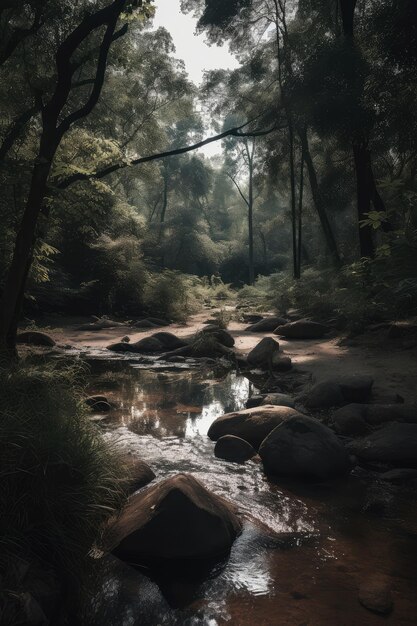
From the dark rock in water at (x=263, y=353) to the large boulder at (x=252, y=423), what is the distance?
3847 millimetres

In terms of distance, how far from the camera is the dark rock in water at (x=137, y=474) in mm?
3803

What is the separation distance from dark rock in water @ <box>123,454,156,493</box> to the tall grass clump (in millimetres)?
177

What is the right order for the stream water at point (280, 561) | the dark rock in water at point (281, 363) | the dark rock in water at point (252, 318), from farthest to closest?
the dark rock in water at point (252, 318), the dark rock in water at point (281, 363), the stream water at point (280, 561)

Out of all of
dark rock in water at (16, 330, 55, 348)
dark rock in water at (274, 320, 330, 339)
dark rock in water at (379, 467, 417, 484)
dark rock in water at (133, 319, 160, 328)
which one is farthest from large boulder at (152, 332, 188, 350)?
dark rock in water at (379, 467, 417, 484)

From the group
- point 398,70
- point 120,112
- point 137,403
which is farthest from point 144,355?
point 120,112

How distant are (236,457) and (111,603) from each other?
7.51 feet

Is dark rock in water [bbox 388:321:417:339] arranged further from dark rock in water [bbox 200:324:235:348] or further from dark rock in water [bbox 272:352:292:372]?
dark rock in water [bbox 200:324:235:348]

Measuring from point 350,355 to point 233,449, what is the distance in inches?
192

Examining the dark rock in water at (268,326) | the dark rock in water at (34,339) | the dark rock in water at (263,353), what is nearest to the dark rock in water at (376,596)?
the dark rock in water at (263,353)

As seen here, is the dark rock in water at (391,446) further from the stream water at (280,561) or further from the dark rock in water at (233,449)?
the dark rock in water at (233,449)

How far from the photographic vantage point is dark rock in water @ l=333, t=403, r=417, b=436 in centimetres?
507

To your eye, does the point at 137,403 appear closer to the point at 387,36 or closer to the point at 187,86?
the point at 387,36

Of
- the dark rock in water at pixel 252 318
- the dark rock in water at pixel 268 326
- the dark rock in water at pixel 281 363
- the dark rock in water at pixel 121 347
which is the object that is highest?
the dark rock in water at pixel 252 318

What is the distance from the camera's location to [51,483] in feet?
9.41
